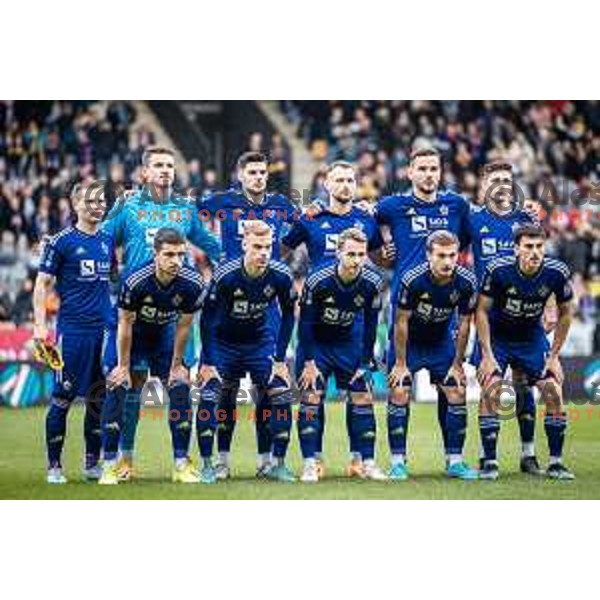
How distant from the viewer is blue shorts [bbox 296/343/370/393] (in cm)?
776

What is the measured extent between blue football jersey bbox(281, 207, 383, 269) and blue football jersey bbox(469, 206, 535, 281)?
56cm

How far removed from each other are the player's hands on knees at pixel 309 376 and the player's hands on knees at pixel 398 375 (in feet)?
1.38

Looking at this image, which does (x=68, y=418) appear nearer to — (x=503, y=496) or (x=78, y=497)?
(x=78, y=497)

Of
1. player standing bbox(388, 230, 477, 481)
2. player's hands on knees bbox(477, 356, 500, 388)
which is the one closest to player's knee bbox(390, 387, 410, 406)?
player standing bbox(388, 230, 477, 481)

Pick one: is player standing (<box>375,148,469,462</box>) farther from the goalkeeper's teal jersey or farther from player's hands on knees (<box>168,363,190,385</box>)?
player's hands on knees (<box>168,363,190,385</box>)

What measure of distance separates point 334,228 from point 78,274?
1.45 m

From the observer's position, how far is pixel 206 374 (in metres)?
7.64

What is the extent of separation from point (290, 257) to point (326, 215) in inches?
15.1

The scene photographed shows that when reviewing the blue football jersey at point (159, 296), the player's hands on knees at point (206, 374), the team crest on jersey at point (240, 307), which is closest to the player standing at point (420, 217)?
the team crest on jersey at point (240, 307)

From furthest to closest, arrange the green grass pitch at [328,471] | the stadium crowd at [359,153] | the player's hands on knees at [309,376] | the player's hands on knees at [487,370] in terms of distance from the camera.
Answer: the stadium crowd at [359,153] < the player's hands on knees at [487,370] < the player's hands on knees at [309,376] < the green grass pitch at [328,471]

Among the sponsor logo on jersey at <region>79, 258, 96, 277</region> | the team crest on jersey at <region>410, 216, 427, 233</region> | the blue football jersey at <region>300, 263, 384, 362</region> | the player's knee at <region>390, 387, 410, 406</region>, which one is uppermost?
the team crest on jersey at <region>410, 216, 427, 233</region>

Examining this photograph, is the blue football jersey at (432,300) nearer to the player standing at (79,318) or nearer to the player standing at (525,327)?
the player standing at (525,327)

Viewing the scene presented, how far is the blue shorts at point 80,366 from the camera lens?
776cm

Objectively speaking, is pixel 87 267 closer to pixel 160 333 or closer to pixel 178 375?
pixel 160 333
